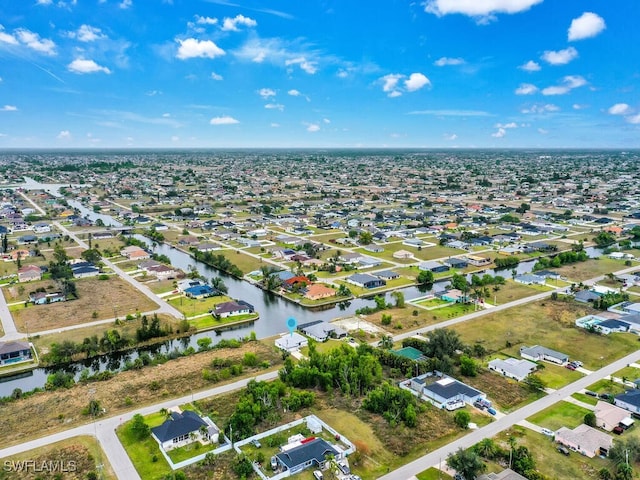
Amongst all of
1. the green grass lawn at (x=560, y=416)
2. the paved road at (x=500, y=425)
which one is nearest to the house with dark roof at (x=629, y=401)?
the green grass lawn at (x=560, y=416)

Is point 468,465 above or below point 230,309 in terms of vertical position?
above

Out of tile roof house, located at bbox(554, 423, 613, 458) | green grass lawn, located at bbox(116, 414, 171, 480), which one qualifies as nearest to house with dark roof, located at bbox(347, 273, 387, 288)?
tile roof house, located at bbox(554, 423, 613, 458)

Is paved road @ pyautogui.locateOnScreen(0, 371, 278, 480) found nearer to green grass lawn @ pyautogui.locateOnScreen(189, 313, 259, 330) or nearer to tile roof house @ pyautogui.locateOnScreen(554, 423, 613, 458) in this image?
green grass lawn @ pyautogui.locateOnScreen(189, 313, 259, 330)

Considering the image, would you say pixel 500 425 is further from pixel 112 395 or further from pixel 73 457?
pixel 112 395

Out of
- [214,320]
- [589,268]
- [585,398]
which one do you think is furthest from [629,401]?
[589,268]

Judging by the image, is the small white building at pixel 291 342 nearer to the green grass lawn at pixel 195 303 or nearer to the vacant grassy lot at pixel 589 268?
the green grass lawn at pixel 195 303

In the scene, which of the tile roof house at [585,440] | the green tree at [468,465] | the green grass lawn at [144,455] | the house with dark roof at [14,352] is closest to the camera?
the green tree at [468,465]
